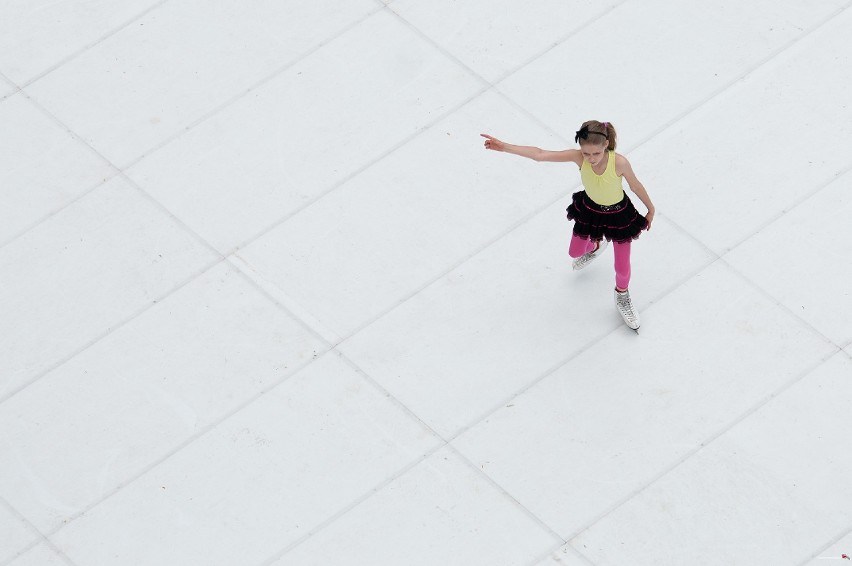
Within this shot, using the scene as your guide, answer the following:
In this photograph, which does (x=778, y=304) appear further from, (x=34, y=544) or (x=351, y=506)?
(x=34, y=544)

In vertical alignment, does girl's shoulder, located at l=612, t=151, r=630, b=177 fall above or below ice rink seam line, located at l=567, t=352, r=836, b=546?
above

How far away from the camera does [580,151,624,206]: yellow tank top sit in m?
9.19

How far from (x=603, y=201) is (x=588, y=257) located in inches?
32.5

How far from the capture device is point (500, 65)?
11.5 meters

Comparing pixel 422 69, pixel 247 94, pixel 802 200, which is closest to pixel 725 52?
pixel 802 200

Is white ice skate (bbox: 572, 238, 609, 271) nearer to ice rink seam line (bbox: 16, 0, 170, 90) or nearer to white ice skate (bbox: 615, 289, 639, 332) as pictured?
white ice skate (bbox: 615, 289, 639, 332)

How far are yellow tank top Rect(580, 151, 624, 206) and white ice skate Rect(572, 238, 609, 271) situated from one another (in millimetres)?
760

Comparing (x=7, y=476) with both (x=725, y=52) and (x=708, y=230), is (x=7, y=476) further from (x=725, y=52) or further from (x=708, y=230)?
(x=725, y=52)

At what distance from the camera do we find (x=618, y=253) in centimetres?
963

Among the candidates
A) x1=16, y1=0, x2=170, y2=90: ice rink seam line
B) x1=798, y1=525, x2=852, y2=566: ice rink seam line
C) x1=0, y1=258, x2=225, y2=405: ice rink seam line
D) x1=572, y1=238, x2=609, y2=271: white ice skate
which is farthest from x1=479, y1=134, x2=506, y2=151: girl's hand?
x1=16, y1=0, x2=170, y2=90: ice rink seam line

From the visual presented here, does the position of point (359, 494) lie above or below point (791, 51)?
below

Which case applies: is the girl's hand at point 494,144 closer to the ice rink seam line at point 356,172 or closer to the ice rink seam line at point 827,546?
the ice rink seam line at point 356,172

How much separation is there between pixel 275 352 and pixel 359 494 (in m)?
1.23

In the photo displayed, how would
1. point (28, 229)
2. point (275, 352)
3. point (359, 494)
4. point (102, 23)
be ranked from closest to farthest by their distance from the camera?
point (359, 494) → point (275, 352) → point (28, 229) → point (102, 23)
